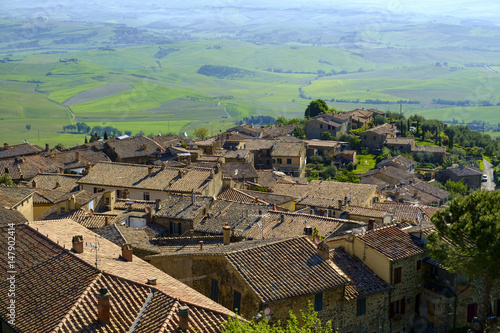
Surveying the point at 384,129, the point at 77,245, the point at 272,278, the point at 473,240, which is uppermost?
the point at 77,245

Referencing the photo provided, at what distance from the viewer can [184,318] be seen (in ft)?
52.4

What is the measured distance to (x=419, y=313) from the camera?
24391mm

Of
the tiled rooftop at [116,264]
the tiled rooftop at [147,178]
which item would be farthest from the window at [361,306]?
the tiled rooftop at [147,178]

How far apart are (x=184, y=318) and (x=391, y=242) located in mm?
10569

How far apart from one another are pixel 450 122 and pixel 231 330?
140m

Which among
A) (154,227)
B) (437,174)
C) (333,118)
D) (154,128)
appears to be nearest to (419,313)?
(154,227)

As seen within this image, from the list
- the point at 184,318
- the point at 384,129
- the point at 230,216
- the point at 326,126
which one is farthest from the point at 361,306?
the point at 384,129

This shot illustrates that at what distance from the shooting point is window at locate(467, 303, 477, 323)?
2364 cm

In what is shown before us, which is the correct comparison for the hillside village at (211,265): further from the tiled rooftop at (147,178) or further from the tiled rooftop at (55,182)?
the tiled rooftop at (55,182)

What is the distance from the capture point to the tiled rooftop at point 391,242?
23203mm

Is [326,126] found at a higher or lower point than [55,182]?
lower

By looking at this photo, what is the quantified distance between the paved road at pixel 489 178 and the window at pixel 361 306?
200 feet

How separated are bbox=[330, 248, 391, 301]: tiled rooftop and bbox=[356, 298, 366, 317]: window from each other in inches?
10.6

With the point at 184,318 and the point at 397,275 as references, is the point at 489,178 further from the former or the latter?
the point at 184,318
